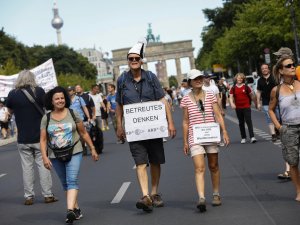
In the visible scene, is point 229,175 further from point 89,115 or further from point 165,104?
point 89,115

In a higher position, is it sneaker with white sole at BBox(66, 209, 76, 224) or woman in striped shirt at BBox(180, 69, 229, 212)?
woman in striped shirt at BBox(180, 69, 229, 212)

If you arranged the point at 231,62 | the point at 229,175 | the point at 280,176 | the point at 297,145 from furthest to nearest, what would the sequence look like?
1. the point at 231,62
2. the point at 229,175
3. the point at 280,176
4. the point at 297,145

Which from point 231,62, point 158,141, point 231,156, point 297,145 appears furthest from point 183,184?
point 231,62

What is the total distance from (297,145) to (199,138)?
3.69ft

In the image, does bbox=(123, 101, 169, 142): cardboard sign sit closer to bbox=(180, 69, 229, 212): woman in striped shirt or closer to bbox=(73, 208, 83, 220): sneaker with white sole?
bbox=(180, 69, 229, 212): woman in striped shirt

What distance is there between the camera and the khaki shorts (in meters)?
7.89

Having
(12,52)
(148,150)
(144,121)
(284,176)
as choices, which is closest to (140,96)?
(144,121)

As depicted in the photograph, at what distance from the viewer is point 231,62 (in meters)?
83.5

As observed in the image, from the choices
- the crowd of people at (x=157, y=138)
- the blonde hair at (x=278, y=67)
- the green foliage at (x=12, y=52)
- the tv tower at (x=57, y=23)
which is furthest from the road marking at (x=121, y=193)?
the tv tower at (x=57, y=23)

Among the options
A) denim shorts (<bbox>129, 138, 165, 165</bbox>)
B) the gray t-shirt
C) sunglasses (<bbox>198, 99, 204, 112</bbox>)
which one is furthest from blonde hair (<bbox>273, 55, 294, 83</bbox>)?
the gray t-shirt

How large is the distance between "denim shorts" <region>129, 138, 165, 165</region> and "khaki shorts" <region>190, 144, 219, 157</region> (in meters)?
0.48

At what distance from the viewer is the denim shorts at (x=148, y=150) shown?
320 inches

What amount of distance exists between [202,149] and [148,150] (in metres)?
0.74

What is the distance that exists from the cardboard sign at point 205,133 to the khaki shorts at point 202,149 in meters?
0.08
